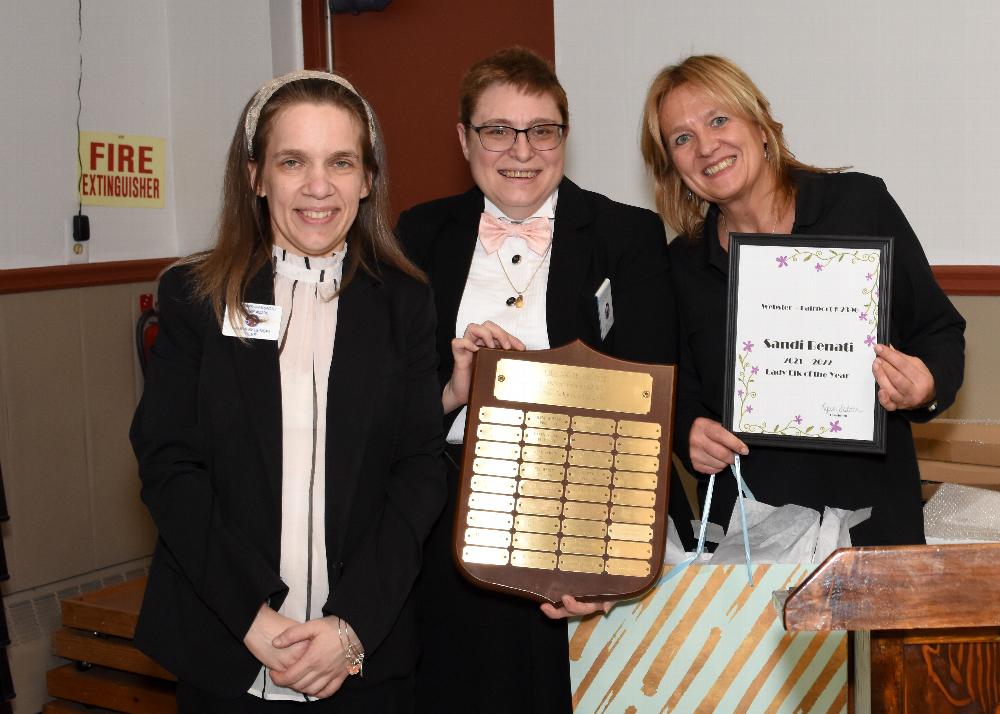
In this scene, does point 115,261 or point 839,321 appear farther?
point 115,261

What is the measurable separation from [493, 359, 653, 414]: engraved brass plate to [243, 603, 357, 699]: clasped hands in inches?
19.5

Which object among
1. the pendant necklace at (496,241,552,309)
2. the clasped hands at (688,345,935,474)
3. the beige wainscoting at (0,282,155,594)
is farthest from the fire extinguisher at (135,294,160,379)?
the clasped hands at (688,345,935,474)

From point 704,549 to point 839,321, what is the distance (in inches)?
21.0

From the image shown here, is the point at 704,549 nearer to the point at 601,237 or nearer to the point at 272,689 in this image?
the point at 601,237

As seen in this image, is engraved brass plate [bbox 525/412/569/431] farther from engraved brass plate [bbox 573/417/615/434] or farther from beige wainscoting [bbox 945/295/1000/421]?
beige wainscoting [bbox 945/295/1000/421]

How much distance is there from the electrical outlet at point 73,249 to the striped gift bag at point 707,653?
264cm

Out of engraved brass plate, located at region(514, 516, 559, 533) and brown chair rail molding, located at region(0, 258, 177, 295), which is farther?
brown chair rail molding, located at region(0, 258, 177, 295)

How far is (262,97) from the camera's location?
1821 millimetres

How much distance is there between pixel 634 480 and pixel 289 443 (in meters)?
0.58

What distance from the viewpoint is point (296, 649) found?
165 cm

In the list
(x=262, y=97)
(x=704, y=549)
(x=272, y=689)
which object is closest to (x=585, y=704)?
(x=704, y=549)

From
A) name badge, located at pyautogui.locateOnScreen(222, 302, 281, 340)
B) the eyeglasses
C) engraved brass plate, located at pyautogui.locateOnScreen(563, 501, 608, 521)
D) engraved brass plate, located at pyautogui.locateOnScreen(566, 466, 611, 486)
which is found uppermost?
the eyeglasses

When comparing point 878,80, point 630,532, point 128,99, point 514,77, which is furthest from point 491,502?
point 128,99

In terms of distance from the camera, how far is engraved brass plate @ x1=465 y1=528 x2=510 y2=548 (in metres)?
1.81
